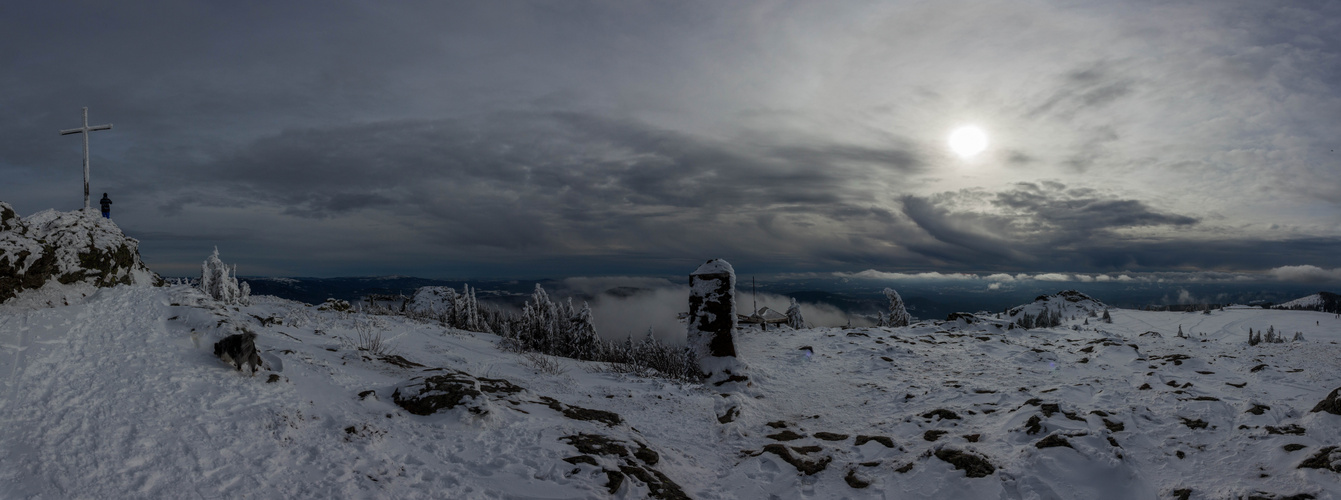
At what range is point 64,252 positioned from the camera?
677 cm


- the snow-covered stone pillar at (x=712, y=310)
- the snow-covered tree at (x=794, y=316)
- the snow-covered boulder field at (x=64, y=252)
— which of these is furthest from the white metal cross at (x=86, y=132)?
the snow-covered tree at (x=794, y=316)

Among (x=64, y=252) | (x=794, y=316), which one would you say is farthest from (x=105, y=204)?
(x=794, y=316)

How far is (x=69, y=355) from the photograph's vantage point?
17.9ft

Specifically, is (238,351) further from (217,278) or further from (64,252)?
(217,278)

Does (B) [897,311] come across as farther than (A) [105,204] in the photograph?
Yes

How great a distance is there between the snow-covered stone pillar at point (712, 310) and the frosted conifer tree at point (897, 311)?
17769 mm

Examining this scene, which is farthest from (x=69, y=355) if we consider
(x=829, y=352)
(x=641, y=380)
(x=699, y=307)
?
(x=829, y=352)

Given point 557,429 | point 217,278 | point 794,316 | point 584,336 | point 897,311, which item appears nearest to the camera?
point 557,429

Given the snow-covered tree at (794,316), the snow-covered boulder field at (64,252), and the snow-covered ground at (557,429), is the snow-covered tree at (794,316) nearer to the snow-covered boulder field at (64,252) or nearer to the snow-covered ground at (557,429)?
the snow-covered ground at (557,429)

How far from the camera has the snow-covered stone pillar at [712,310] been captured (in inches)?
477

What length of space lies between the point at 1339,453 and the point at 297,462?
916cm

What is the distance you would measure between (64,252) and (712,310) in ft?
34.3

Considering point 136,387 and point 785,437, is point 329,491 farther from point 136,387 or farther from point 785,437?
point 785,437

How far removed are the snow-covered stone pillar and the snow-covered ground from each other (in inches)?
76.4
